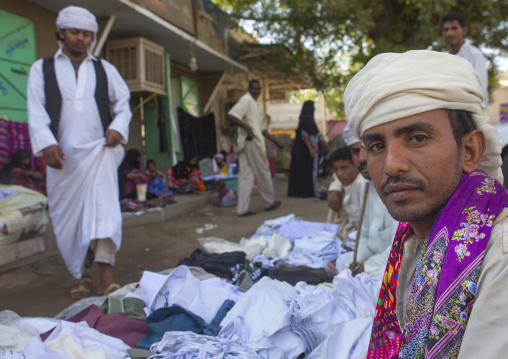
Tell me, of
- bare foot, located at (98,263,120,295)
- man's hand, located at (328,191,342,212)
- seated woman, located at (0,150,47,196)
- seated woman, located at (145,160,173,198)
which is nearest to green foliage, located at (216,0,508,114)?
seated woman, located at (145,160,173,198)

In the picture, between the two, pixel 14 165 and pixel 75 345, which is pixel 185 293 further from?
pixel 14 165

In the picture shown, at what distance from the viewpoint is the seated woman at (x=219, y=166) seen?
32.9ft

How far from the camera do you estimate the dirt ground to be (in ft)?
10.5

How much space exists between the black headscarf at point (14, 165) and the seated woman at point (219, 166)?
506 cm

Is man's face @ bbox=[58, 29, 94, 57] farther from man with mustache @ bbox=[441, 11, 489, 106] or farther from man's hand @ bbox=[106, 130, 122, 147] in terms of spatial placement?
man with mustache @ bbox=[441, 11, 489, 106]

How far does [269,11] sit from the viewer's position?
10852 mm

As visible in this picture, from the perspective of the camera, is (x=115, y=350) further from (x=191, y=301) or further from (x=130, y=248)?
(x=130, y=248)

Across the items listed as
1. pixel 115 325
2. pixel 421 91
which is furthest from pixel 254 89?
pixel 421 91

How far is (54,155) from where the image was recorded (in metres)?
3.13

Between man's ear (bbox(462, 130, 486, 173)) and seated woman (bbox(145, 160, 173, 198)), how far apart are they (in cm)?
663

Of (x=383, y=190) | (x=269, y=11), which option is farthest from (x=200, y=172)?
(x=383, y=190)

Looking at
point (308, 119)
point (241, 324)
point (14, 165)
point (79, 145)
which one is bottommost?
point (241, 324)

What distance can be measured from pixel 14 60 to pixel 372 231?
4.85 metres

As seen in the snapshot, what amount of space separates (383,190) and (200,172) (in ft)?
28.6
